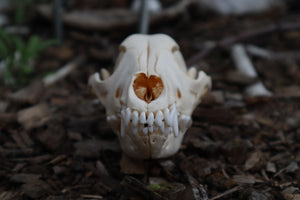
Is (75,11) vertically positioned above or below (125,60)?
above

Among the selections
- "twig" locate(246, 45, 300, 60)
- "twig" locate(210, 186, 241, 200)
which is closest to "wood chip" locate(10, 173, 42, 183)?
"twig" locate(210, 186, 241, 200)

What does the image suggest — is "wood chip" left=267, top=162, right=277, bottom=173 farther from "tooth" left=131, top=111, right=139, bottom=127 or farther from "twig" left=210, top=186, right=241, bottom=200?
"tooth" left=131, top=111, right=139, bottom=127

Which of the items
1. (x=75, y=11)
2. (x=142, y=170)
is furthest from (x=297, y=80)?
(x=75, y=11)

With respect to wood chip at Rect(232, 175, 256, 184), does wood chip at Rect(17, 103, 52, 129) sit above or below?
above

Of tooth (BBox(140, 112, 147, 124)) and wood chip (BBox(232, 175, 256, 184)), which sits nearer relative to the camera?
tooth (BBox(140, 112, 147, 124))

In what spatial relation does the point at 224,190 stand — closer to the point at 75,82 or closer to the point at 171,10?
the point at 75,82

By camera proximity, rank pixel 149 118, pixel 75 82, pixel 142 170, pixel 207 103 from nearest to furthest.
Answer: pixel 149 118, pixel 142 170, pixel 207 103, pixel 75 82

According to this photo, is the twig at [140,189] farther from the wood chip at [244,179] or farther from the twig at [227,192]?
the wood chip at [244,179]

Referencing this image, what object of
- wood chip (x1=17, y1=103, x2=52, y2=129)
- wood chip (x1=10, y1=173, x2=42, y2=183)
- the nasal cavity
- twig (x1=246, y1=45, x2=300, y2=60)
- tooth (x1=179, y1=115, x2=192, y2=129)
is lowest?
wood chip (x1=10, y1=173, x2=42, y2=183)

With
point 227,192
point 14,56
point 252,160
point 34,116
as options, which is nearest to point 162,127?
point 227,192
